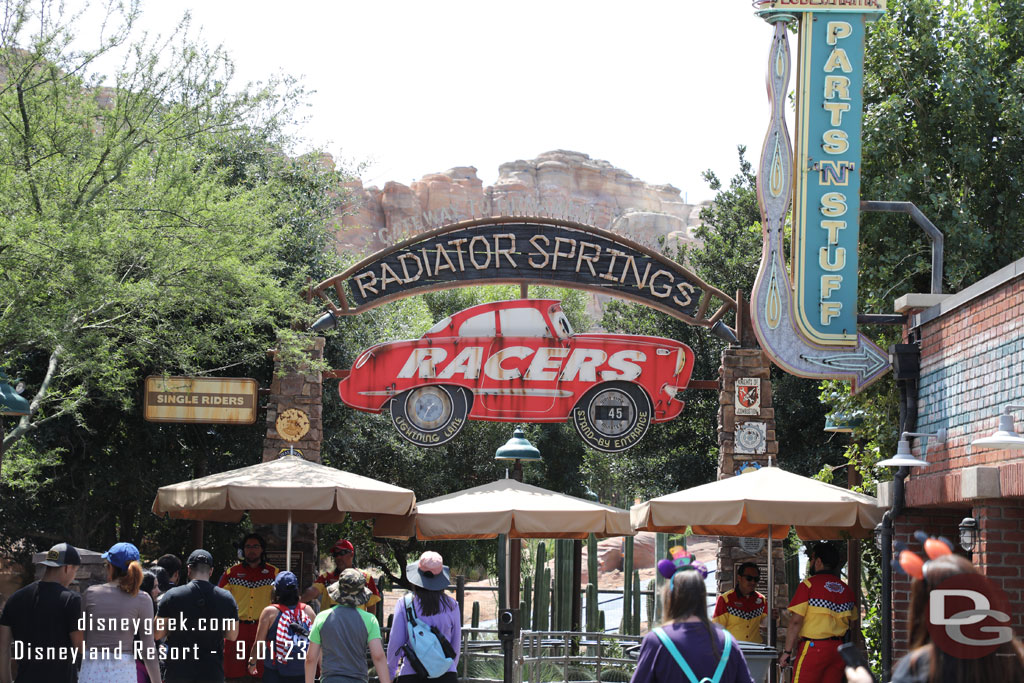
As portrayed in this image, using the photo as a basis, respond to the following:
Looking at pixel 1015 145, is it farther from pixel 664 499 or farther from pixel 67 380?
pixel 67 380

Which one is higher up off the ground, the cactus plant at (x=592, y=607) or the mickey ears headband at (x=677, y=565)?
the mickey ears headband at (x=677, y=565)

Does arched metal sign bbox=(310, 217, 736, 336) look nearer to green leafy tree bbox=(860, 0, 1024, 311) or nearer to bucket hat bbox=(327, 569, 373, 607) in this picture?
green leafy tree bbox=(860, 0, 1024, 311)

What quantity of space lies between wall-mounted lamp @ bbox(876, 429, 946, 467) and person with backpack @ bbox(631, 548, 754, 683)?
4.97 meters

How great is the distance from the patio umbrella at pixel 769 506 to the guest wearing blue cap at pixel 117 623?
5.19 metres

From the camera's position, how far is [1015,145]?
1449 cm

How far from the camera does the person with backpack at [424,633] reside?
817 cm

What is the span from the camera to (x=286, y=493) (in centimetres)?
1119

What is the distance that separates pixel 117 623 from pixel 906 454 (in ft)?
21.3

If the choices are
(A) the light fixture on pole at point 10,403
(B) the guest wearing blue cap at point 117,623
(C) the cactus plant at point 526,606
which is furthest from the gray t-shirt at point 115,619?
(C) the cactus plant at point 526,606

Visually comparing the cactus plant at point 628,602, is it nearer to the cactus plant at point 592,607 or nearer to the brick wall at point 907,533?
the cactus plant at point 592,607

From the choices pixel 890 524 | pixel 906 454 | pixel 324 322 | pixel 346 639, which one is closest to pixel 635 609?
pixel 324 322

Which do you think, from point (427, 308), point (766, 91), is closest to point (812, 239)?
point (766, 91)

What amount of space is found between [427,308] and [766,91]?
23590mm

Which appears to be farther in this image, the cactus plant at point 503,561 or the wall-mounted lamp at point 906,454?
the cactus plant at point 503,561
